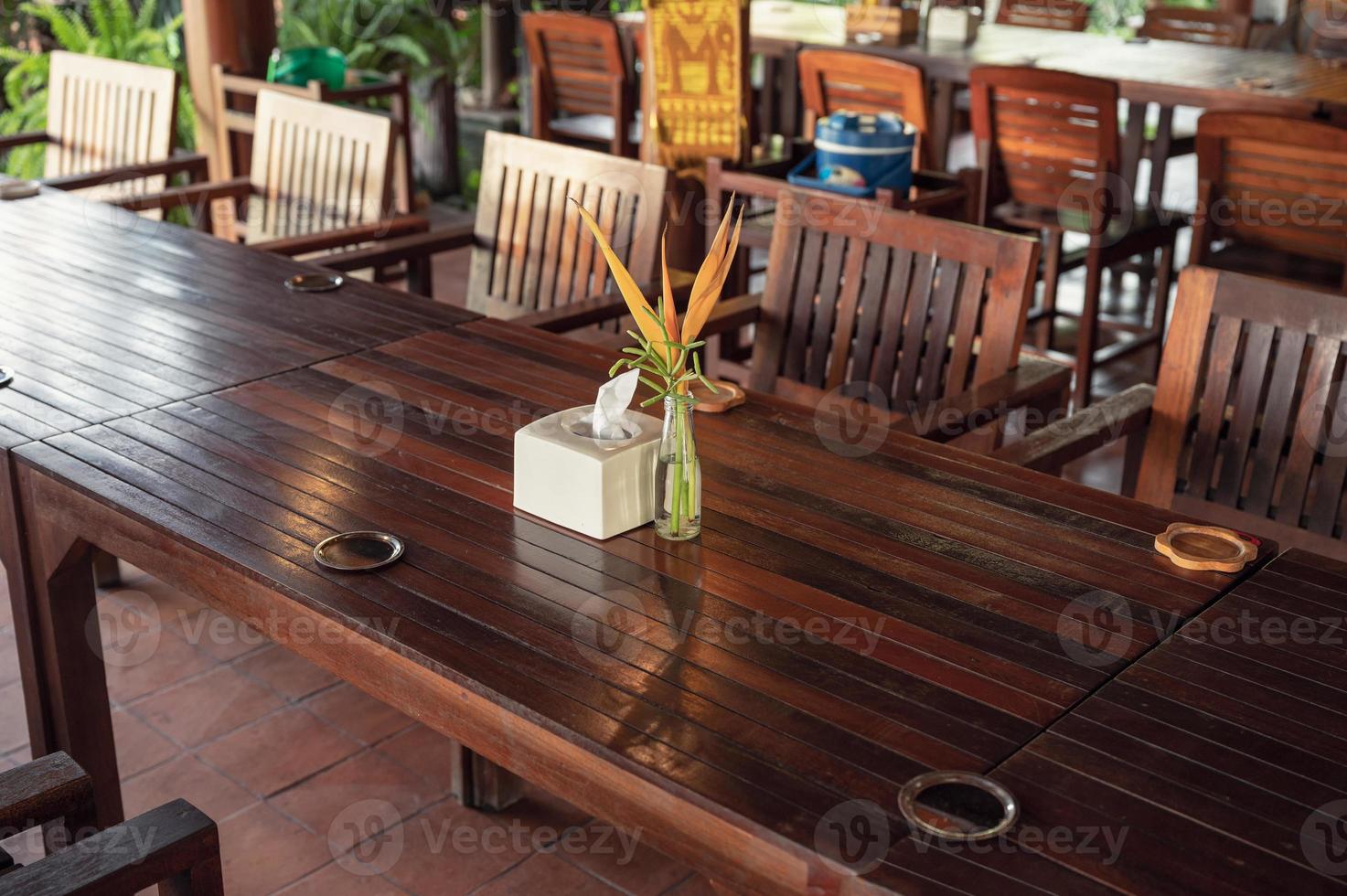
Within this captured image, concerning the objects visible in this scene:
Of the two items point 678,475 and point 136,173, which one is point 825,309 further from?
point 136,173

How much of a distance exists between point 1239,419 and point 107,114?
341 cm

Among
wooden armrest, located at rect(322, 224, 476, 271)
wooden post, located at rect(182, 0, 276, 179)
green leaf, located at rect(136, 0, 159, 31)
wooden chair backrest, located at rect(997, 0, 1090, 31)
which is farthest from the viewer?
wooden chair backrest, located at rect(997, 0, 1090, 31)

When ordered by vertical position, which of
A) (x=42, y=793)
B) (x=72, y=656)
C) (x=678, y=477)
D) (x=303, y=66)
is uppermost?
(x=303, y=66)

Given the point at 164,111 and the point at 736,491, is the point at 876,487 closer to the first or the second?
the point at 736,491

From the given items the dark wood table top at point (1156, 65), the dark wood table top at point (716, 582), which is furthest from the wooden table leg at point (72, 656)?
the dark wood table top at point (1156, 65)

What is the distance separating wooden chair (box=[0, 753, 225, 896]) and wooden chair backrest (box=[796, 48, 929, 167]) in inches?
134

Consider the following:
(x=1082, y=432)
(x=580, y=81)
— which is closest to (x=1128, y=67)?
(x=580, y=81)

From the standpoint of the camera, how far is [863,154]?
318cm

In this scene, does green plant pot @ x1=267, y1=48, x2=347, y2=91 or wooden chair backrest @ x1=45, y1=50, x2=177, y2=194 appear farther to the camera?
green plant pot @ x1=267, y1=48, x2=347, y2=91

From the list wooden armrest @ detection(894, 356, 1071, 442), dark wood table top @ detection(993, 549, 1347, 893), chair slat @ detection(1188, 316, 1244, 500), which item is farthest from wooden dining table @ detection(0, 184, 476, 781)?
dark wood table top @ detection(993, 549, 1347, 893)

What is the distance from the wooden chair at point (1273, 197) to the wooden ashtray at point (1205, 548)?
7.10 ft

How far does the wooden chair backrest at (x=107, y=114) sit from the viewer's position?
13.3 feet

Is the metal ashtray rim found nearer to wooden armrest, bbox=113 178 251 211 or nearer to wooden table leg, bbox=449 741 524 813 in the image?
wooden table leg, bbox=449 741 524 813

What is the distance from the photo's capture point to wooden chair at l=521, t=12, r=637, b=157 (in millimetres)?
5020
